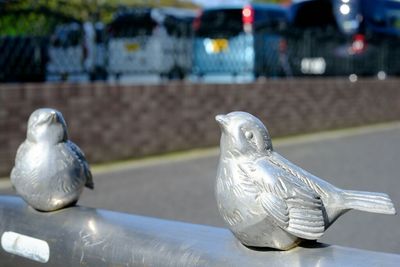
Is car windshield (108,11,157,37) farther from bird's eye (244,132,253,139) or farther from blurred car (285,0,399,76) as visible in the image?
bird's eye (244,132,253,139)

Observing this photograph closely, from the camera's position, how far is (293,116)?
9500mm

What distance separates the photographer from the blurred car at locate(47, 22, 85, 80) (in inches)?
292

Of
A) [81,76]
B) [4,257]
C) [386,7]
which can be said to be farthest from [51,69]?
[386,7]

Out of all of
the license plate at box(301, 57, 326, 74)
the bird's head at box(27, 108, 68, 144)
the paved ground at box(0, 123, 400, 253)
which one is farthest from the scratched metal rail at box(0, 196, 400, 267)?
the license plate at box(301, 57, 326, 74)

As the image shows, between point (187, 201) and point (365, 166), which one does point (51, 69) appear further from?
point (365, 166)

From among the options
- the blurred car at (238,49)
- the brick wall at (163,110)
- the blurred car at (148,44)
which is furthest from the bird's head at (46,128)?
the blurred car at (238,49)

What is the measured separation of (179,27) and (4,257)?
6.41 metres

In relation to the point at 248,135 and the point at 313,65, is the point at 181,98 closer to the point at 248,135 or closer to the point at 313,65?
the point at 313,65

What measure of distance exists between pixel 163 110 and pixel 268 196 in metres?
6.06

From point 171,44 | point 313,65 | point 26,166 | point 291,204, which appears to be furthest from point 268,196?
point 313,65

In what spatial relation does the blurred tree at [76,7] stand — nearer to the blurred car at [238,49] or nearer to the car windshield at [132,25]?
the car windshield at [132,25]

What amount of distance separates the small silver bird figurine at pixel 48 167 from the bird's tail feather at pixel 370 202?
3.76ft

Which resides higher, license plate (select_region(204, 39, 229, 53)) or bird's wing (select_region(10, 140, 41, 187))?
license plate (select_region(204, 39, 229, 53))

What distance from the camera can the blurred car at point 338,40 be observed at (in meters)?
10.5
